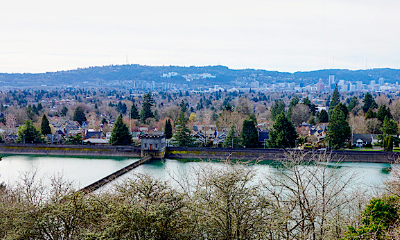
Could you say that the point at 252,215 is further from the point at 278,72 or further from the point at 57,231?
the point at 278,72

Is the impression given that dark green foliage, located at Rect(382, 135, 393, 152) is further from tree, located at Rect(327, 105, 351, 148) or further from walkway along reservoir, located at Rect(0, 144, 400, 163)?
tree, located at Rect(327, 105, 351, 148)

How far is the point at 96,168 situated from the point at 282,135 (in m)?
8.76

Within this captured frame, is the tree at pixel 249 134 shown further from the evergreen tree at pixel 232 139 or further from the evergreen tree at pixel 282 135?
the evergreen tree at pixel 282 135

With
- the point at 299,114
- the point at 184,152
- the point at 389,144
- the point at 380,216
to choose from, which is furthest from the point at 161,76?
the point at 380,216

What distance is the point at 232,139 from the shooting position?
746 inches

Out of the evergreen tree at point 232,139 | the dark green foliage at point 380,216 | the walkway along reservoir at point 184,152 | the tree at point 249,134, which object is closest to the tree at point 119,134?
the walkway along reservoir at point 184,152

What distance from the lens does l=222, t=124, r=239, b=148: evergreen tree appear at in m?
19.0

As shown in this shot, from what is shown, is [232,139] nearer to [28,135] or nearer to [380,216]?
[28,135]

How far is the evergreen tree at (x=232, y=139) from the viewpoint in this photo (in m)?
19.0

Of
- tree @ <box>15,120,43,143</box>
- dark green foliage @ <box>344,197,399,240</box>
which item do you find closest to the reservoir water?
tree @ <box>15,120,43,143</box>

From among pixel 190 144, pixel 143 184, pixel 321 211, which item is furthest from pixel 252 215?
pixel 190 144

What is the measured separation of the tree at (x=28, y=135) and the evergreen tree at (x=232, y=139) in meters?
10.7

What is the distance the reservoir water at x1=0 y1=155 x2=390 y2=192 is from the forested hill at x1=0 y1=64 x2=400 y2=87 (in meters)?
113

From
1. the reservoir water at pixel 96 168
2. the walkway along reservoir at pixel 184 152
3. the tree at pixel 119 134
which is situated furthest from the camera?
the tree at pixel 119 134
